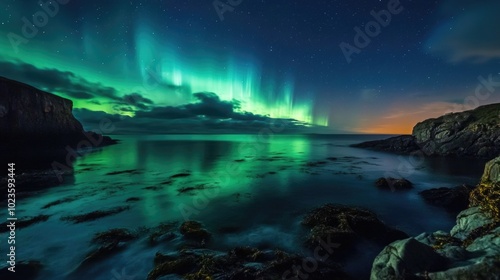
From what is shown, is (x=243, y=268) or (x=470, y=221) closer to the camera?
(x=243, y=268)

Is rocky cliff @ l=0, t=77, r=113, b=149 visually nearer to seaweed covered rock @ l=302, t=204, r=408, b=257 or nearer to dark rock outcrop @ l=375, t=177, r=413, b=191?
seaweed covered rock @ l=302, t=204, r=408, b=257

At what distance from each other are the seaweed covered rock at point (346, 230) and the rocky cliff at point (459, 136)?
59379 millimetres

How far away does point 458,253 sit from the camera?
21.5ft

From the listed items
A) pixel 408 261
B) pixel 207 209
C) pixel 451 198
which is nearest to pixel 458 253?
pixel 408 261

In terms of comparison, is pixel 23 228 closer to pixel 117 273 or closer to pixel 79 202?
pixel 79 202

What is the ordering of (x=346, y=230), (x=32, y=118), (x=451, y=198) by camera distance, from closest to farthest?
(x=346, y=230)
(x=451, y=198)
(x=32, y=118)

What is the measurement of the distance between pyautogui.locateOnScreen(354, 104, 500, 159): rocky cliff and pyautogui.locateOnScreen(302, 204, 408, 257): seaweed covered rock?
2338 inches

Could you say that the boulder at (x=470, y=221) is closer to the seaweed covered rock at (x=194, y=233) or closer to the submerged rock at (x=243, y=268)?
the submerged rock at (x=243, y=268)

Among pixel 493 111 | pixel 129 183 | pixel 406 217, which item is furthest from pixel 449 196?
pixel 493 111

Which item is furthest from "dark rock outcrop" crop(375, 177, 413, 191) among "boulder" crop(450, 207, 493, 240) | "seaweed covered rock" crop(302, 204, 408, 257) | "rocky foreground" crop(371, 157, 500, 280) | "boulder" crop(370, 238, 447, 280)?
"boulder" crop(370, 238, 447, 280)

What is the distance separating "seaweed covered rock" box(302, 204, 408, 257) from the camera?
11383 mm

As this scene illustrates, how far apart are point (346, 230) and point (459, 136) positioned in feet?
231

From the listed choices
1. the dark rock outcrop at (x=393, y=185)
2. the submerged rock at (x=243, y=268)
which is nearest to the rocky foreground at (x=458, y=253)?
the submerged rock at (x=243, y=268)

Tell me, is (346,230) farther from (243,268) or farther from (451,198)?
(451,198)
